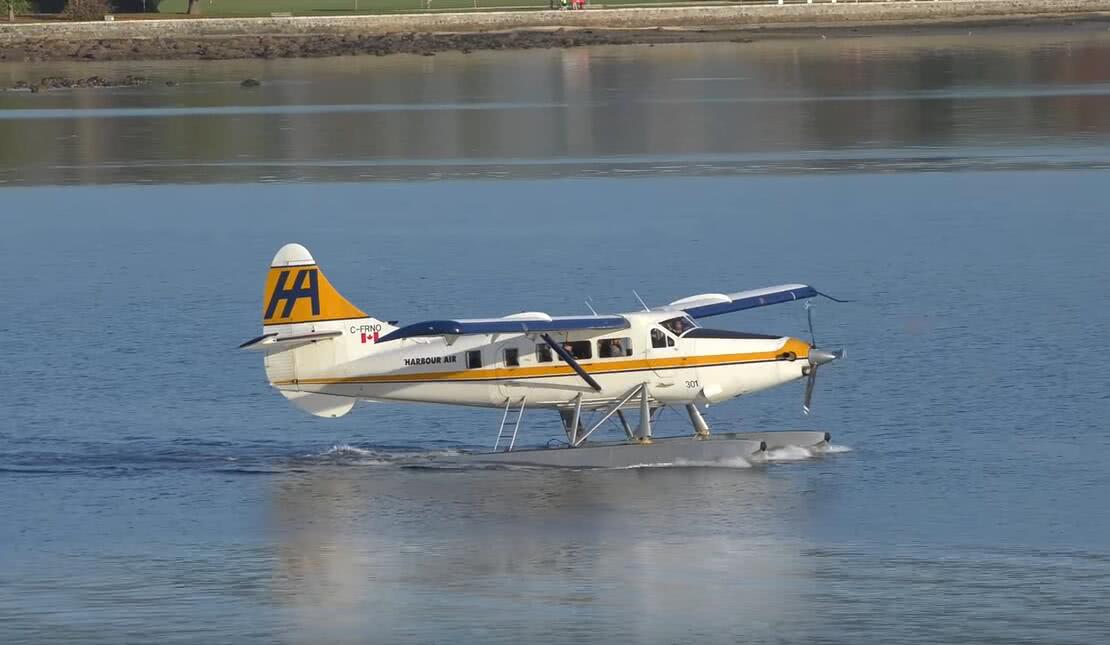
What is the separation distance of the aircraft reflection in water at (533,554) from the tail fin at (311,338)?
118cm

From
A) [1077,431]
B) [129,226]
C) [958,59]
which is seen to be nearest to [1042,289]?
[1077,431]

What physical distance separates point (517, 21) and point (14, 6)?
34072mm

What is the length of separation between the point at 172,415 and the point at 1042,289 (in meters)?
19.4

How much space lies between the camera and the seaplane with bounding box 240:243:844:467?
26.7 metres

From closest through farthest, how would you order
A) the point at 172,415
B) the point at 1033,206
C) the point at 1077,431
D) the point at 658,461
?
the point at 658,461, the point at 1077,431, the point at 172,415, the point at 1033,206

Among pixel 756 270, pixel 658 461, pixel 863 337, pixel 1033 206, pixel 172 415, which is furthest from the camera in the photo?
pixel 1033 206

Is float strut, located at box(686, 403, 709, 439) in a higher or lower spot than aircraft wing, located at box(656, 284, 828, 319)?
lower

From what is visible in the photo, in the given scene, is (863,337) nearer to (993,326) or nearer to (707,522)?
(993,326)

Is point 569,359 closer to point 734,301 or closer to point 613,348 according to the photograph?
point 613,348

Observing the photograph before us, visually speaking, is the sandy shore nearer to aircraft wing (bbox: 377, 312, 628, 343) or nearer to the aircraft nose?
aircraft wing (bbox: 377, 312, 628, 343)

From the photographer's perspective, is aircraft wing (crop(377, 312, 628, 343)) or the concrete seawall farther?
the concrete seawall

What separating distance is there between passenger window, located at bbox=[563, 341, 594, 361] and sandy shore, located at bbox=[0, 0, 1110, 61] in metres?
93.8

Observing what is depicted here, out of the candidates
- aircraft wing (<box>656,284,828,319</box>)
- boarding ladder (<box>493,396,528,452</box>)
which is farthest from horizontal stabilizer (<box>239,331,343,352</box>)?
aircraft wing (<box>656,284,828,319</box>)

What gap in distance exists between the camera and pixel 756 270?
4575 cm
